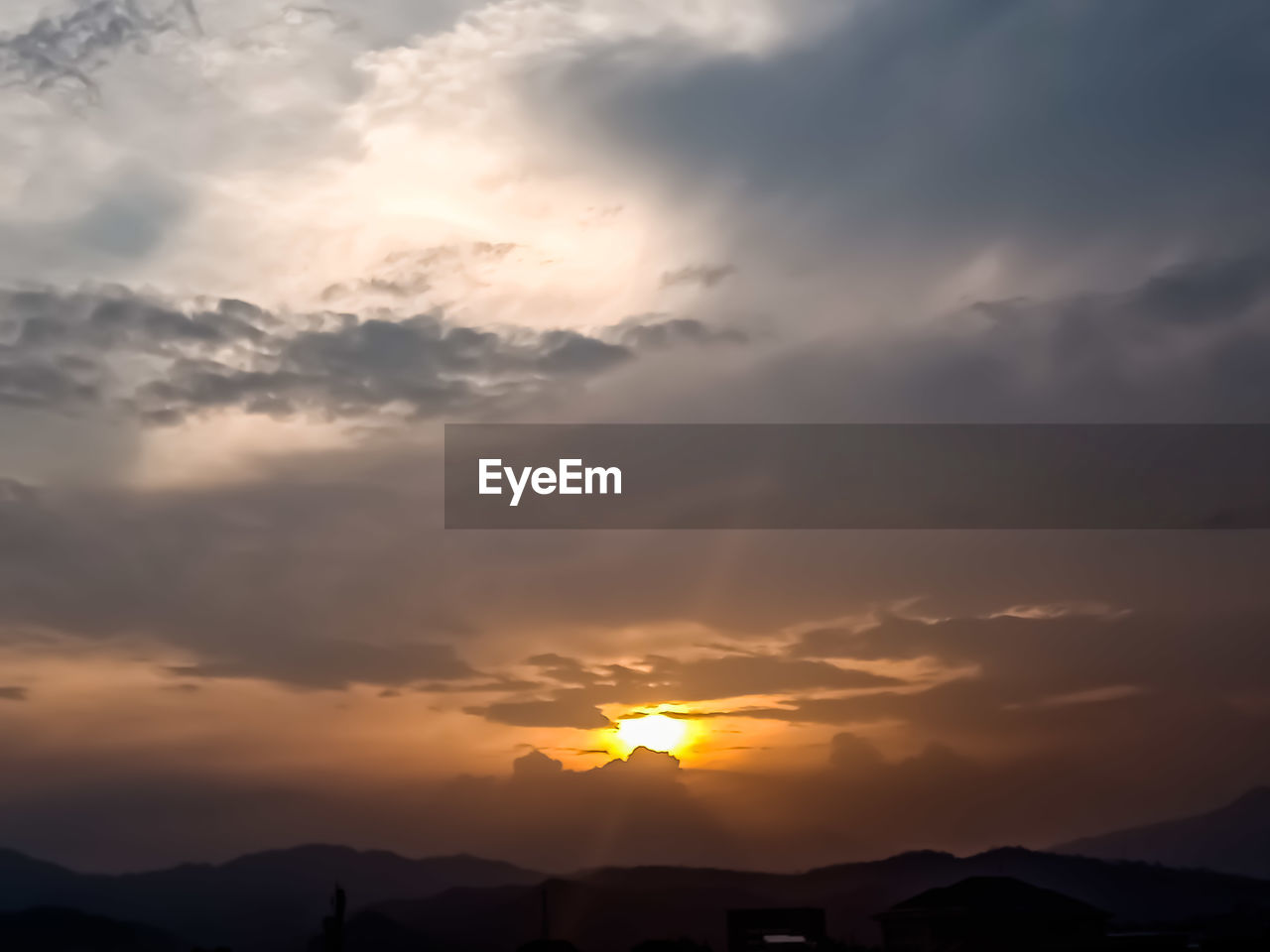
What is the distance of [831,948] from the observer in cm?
6919

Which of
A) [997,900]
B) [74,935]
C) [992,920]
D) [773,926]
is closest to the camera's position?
[992,920]

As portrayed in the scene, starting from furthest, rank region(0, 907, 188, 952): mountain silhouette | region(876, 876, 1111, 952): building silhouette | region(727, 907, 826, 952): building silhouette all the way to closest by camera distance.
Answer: region(0, 907, 188, 952): mountain silhouette → region(727, 907, 826, 952): building silhouette → region(876, 876, 1111, 952): building silhouette

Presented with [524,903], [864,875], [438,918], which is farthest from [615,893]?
[864,875]

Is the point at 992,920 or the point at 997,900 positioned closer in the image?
the point at 992,920

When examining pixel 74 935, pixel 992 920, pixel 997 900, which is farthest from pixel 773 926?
pixel 74 935

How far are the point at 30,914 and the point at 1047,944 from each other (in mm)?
142829

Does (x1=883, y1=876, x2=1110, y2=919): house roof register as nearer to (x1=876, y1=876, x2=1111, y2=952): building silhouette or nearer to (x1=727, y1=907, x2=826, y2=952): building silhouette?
(x1=876, y1=876, x2=1111, y2=952): building silhouette

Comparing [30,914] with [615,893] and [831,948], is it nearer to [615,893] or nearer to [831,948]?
[615,893]

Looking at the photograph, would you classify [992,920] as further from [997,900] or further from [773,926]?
[773,926]

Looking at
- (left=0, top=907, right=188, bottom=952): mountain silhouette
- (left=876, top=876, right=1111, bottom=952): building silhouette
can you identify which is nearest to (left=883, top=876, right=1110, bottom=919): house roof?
(left=876, top=876, right=1111, bottom=952): building silhouette

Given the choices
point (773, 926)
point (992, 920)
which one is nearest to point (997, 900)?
point (992, 920)

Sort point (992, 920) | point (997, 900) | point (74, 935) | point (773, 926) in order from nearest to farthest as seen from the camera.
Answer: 1. point (992, 920)
2. point (997, 900)
3. point (773, 926)
4. point (74, 935)

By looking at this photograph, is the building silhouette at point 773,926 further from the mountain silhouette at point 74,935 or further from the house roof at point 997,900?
the mountain silhouette at point 74,935

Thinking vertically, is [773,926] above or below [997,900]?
below
